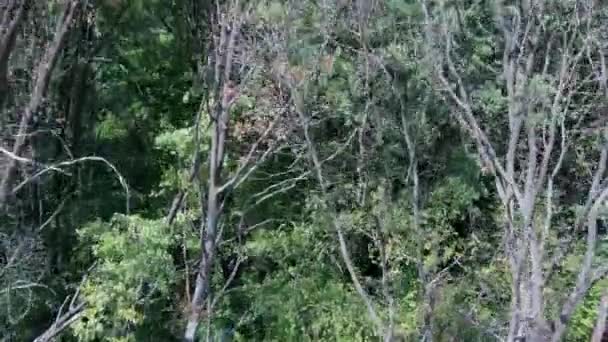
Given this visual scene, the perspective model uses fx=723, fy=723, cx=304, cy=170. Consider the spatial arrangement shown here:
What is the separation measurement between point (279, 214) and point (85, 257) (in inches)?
101

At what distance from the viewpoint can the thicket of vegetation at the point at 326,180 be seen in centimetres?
770

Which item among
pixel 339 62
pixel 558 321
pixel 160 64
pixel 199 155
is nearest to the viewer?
pixel 558 321

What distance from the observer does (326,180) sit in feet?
30.3

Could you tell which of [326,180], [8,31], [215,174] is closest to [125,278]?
[215,174]

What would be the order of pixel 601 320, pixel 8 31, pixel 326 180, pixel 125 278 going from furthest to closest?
pixel 326 180 < pixel 601 320 < pixel 125 278 < pixel 8 31

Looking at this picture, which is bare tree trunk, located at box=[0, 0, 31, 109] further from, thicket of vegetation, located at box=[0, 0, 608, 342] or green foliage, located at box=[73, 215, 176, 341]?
green foliage, located at box=[73, 215, 176, 341]

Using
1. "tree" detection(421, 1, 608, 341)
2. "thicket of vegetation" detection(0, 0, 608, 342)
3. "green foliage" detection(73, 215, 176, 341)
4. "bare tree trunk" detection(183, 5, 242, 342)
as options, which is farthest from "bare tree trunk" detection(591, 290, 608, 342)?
"green foliage" detection(73, 215, 176, 341)

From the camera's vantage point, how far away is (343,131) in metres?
9.34

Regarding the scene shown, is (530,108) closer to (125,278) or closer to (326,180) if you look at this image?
(326,180)

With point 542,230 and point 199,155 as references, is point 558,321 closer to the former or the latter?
point 542,230

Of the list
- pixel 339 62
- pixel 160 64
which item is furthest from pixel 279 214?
pixel 160 64

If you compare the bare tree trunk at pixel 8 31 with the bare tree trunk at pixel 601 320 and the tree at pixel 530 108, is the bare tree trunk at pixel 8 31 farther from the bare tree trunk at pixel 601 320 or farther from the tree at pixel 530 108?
the bare tree trunk at pixel 601 320

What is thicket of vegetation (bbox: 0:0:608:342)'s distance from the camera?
25.2 ft

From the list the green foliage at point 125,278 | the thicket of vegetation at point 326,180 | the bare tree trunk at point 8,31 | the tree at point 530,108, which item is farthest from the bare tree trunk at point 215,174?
the bare tree trunk at point 8,31
